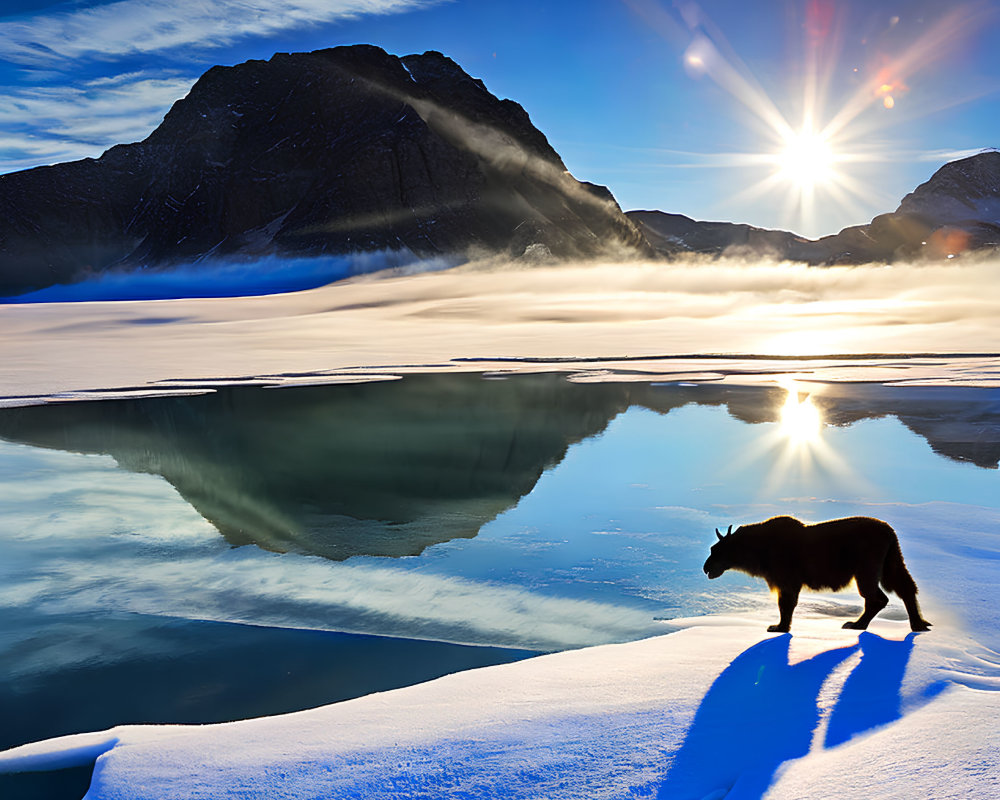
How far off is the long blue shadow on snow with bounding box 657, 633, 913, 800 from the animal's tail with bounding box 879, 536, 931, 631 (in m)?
0.39

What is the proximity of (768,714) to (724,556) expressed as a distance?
172cm

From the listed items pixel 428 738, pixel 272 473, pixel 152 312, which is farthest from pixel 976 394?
pixel 152 312

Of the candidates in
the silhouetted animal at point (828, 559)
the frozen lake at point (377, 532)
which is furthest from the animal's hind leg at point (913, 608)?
the frozen lake at point (377, 532)

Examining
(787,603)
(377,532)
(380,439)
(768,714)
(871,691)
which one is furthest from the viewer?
(380,439)

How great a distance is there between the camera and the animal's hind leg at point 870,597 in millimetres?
5234

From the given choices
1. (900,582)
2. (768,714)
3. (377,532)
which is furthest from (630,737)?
(377,532)

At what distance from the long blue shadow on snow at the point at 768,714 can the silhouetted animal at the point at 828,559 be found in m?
0.40

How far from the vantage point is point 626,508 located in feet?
33.4

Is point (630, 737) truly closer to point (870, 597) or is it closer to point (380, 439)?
point (870, 597)

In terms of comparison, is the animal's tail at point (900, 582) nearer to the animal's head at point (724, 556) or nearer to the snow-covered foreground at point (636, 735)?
the snow-covered foreground at point (636, 735)

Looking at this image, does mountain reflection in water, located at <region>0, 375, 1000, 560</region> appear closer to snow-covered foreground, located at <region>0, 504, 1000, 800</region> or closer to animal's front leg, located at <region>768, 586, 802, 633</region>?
snow-covered foreground, located at <region>0, 504, 1000, 800</region>

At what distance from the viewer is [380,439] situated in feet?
52.3

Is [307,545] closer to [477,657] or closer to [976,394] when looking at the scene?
[477,657]

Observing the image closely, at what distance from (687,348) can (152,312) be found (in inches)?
2225
